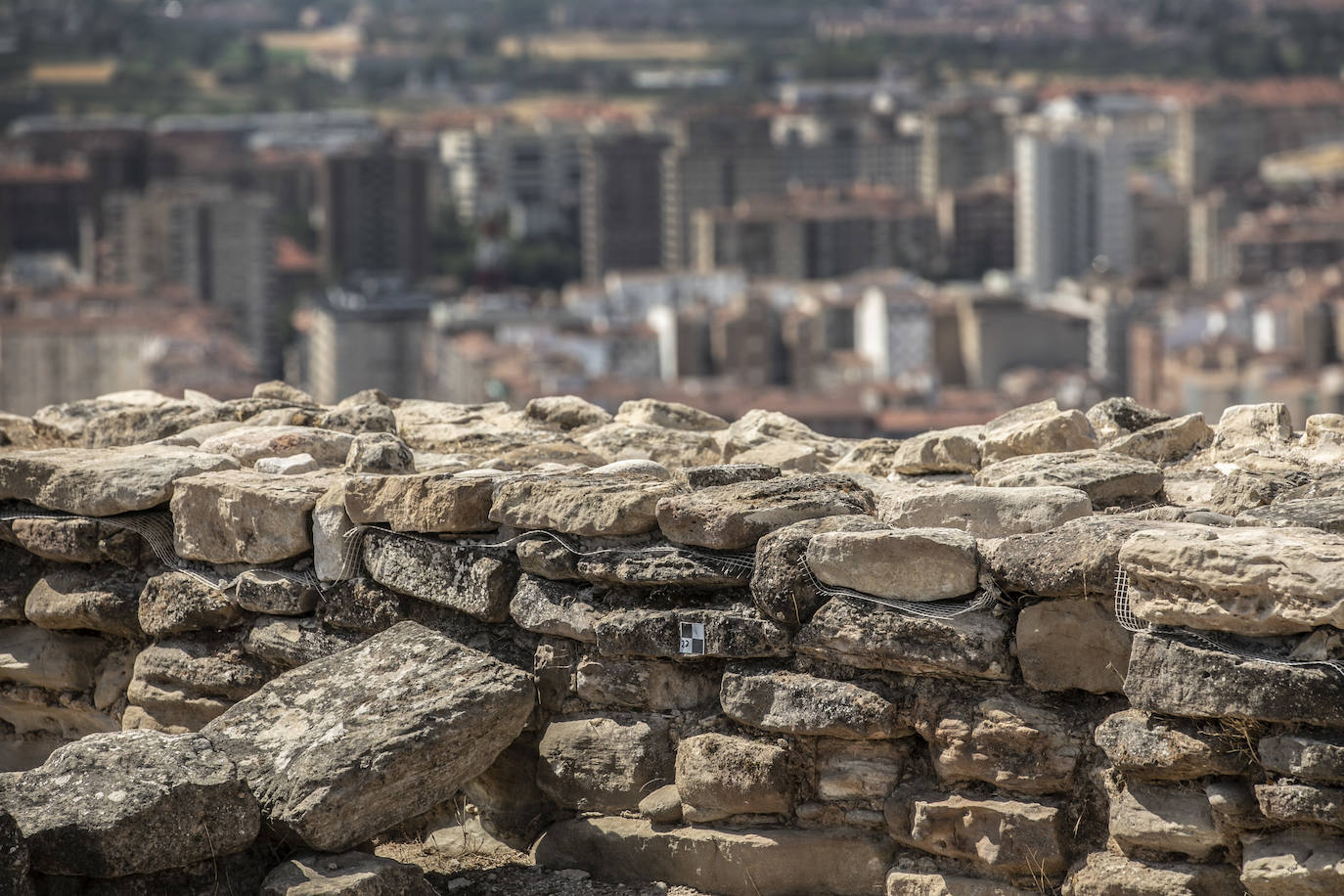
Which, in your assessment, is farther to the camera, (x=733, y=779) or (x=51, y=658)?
(x=51, y=658)

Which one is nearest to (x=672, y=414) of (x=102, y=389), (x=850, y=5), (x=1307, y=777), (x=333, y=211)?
(x=1307, y=777)

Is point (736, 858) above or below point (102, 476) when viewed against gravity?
below

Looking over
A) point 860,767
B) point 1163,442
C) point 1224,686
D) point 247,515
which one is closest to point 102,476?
point 247,515

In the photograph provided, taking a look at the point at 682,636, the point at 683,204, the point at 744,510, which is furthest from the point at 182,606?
the point at 683,204

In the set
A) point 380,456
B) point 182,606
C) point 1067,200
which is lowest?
point 1067,200

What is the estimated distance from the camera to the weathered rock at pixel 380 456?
4.01m

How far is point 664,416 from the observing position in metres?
5.07

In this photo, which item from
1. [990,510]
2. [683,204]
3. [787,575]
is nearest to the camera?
[787,575]

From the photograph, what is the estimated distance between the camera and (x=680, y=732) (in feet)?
11.6

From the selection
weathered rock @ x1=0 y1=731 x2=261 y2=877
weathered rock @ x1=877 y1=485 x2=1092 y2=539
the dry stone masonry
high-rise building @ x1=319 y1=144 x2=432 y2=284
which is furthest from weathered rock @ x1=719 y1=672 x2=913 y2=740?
high-rise building @ x1=319 y1=144 x2=432 y2=284

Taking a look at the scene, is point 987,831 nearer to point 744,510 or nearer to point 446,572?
point 744,510

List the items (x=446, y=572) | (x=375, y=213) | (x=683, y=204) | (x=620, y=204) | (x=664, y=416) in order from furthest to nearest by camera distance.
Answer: (x=620, y=204)
(x=683, y=204)
(x=375, y=213)
(x=664, y=416)
(x=446, y=572)

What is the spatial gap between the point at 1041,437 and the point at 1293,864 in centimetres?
142

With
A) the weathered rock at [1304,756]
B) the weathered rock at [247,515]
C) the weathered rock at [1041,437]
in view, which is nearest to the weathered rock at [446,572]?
the weathered rock at [247,515]
